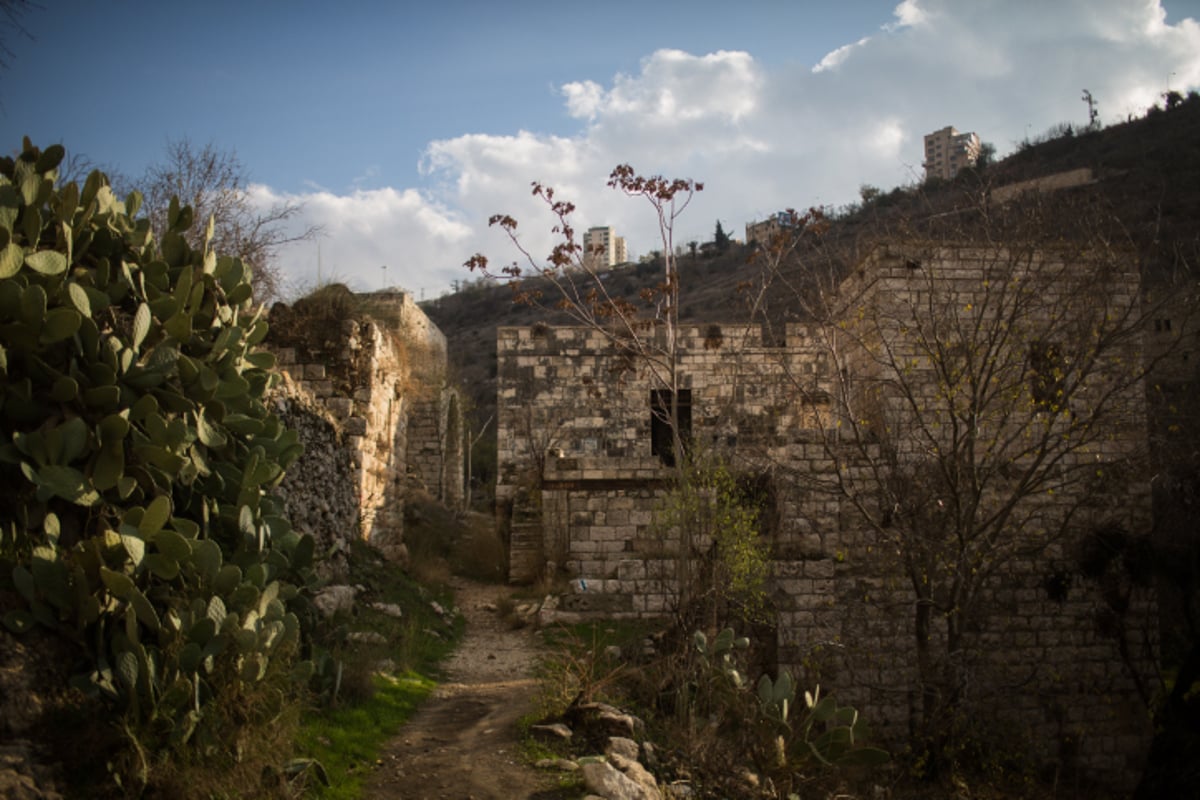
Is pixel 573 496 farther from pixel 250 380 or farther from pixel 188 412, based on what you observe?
pixel 188 412

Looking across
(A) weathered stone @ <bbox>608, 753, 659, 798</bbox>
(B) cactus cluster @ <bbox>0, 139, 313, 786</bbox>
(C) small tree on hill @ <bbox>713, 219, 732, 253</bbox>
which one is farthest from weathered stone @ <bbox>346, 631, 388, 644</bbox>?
(C) small tree on hill @ <bbox>713, 219, 732, 253</bbox>

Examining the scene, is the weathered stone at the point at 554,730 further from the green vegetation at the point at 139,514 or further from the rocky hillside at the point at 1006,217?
the rocky hillside at the point at 1006,217

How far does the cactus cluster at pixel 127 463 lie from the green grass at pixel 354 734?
2.10 ft

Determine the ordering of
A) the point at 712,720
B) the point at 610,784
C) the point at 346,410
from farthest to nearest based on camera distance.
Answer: the point at 346,410 → the point at 712,720 → the point at 610,784

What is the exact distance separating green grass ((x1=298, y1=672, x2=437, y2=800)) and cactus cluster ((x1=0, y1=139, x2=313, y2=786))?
25.2 inches

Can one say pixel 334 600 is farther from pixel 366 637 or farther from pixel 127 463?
pixel 127 463

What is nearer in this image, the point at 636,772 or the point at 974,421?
the point at 636,772

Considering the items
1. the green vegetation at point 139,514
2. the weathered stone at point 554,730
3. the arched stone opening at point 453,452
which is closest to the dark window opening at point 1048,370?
the weathered stone at point 554,730

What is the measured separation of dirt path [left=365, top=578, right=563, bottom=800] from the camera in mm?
5242

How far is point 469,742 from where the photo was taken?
615cm

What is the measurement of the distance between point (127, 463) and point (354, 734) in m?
2.41

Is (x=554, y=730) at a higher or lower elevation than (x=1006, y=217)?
lower

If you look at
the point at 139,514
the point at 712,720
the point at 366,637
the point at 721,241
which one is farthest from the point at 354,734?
the point at 721,241

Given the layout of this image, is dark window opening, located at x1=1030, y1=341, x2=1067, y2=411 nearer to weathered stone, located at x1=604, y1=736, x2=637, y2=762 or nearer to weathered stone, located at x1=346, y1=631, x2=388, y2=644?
weathered stone, located at x1=604, y1=736, x2=637, y2=762
